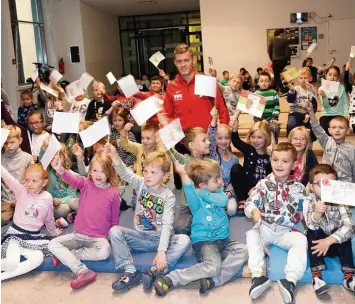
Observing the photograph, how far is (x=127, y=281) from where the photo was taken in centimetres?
278

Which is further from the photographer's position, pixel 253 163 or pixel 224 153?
pixel 224 153

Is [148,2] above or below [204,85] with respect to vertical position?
above

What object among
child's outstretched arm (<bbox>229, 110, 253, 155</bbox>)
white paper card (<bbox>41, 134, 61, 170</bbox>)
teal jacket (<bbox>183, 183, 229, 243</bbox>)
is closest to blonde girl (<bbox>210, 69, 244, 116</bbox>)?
child's outstretched arm (<bbox>229, 110, 253, 155</bbox>)

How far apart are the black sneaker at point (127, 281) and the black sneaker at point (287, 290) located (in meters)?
0.89

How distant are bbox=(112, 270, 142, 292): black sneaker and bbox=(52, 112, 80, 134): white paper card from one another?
111 cm

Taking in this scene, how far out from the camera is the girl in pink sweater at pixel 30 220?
306 centimetres

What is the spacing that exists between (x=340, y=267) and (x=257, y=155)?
1.29 metres

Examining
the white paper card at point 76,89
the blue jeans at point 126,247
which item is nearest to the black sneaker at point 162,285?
the blue jeans at point 126,247

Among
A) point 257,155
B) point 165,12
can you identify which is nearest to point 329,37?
point 165,12

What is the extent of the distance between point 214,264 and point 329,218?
0.76 meters

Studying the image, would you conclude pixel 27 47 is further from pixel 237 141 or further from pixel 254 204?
pixel 254 204

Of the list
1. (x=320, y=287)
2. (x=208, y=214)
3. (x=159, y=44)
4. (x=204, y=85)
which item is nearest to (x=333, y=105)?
(x=204, y=85)

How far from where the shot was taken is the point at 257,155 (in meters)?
3.75

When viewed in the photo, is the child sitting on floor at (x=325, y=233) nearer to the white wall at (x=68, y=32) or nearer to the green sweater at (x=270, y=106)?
the green sweater at (x=270, y=106)
